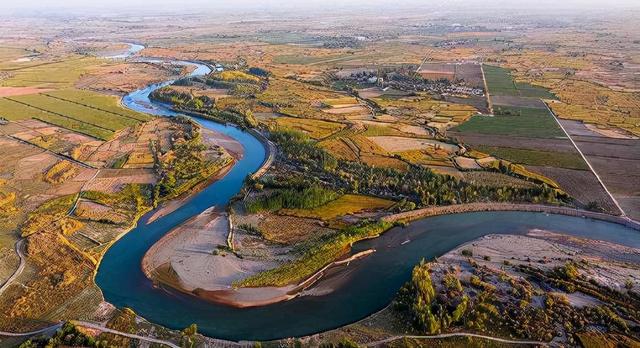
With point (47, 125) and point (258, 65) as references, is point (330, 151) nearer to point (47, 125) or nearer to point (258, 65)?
point (47, 125)

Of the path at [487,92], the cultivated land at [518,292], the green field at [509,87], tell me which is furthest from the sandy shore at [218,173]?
the green field at [509,87]

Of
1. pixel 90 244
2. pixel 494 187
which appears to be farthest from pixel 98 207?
pixel 494 187

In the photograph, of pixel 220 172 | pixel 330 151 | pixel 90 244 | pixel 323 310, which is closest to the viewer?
pixel 323 310

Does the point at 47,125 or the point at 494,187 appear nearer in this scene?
the point at 494,187

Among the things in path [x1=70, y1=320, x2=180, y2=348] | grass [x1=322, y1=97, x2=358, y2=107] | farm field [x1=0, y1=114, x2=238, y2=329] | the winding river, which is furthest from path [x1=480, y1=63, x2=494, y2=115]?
path [x1=70, y1=320, x2=180, y2=348]

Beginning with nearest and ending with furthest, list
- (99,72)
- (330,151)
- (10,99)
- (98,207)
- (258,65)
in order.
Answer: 1. (98,207)
2. (330,151)
3. (10,99)
4. (99,72)
5. (258,65)

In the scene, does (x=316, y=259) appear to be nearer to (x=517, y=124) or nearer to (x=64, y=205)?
(x=64, y=205)
